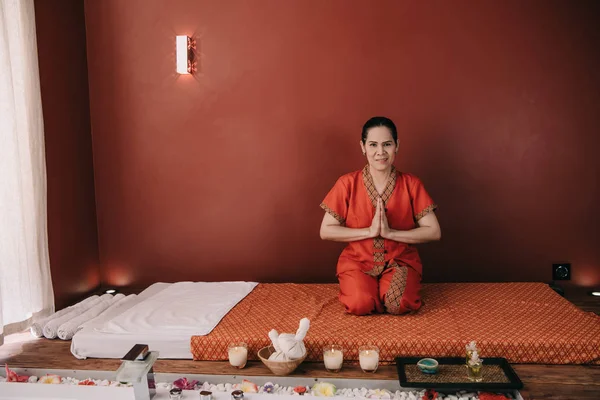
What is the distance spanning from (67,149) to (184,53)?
95 cm

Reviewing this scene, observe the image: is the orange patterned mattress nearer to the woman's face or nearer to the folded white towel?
the folded white towel

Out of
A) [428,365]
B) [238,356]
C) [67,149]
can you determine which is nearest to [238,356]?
[238,356]

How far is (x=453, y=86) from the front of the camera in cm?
311

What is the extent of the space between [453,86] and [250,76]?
127cm

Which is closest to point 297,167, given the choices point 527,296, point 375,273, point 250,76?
point 250,76

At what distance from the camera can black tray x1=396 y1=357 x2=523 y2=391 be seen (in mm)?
1917

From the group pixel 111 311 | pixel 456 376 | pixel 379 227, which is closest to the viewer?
pixel 456 376

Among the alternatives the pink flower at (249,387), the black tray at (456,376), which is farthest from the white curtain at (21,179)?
the black tray at (456,376)

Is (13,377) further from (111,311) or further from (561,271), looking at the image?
(561,271)

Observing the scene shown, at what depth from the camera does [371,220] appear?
8.84ft

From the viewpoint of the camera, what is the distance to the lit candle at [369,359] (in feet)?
6.80

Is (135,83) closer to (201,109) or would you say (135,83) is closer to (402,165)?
(201,109)

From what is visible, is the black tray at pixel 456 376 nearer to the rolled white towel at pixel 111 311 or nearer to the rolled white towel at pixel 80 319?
the rolled white towel at pixel 111 311

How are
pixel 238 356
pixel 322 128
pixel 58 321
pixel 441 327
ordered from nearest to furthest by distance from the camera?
pixel 238 356
pixel 441 327
pixel 58 321
pixel 322 128
